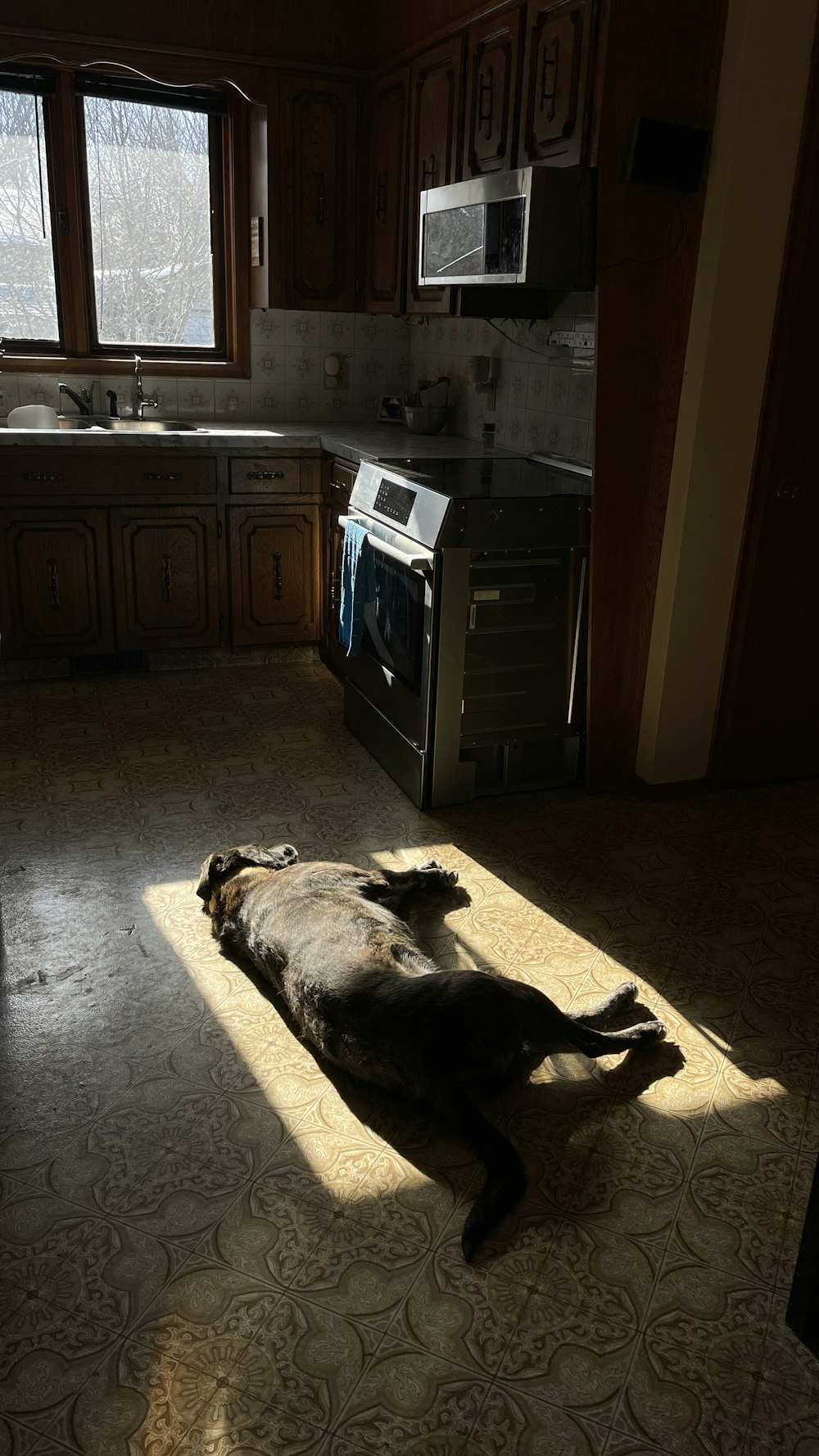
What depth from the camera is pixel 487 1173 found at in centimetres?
172

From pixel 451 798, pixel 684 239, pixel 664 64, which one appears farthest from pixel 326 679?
pixel 664 64

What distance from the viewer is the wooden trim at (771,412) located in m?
2.80

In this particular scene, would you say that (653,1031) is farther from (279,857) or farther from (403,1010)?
(279,857)

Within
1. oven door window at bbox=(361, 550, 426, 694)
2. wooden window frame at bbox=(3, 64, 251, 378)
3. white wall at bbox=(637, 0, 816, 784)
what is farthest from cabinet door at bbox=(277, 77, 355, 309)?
white wall at bbox=(637, 0, 816, 784)

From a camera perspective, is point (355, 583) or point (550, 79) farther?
point (355, 583)

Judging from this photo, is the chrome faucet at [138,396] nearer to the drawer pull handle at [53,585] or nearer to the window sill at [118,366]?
the window sill at [118,366]

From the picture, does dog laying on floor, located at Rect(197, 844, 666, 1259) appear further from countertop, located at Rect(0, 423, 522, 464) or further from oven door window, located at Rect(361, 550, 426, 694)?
countertop, located at Rect(0, 423, 522, 464)

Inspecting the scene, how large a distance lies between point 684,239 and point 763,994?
2.03m

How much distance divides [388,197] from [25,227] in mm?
1521

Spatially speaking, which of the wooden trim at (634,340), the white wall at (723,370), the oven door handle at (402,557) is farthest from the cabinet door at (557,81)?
the oven door handle at (402,557)

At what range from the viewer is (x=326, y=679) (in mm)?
4434

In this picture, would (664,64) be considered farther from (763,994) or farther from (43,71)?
(43,71)

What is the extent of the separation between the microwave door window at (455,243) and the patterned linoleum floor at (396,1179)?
1.74 metres

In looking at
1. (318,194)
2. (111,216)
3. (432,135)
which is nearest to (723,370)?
(432,135)
